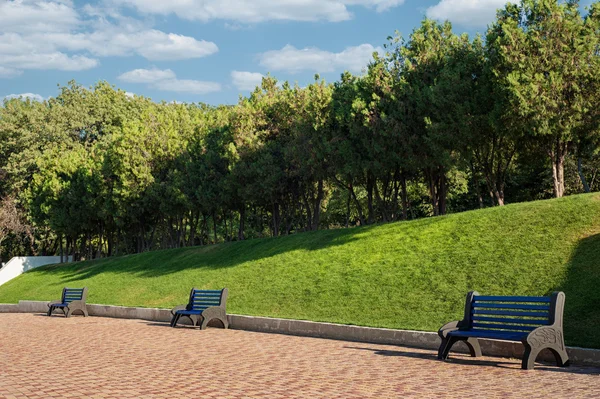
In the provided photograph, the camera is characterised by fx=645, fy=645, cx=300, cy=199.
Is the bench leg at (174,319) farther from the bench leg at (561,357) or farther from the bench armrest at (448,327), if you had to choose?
the bench leg at (561,357)

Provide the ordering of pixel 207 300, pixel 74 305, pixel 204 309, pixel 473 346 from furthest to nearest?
pixel 74 305 < pixel 207 300 < pixel 204 309 < pixel 473 346

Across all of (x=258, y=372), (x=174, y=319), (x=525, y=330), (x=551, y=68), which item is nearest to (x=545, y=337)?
(x=525, y=330)

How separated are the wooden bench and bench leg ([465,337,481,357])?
8264 millimetres

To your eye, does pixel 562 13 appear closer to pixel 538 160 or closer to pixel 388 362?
pixel 538 160

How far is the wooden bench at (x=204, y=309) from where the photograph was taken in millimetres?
17812

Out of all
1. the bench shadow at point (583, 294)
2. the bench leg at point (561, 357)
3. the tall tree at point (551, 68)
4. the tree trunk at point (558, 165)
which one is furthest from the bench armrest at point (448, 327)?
the tree trunk at point (558, 165)

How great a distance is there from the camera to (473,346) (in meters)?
11.5

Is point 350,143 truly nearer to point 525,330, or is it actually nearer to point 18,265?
point 525,330

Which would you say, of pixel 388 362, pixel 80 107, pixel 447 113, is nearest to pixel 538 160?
pixel 447 113

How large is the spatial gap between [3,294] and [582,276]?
36055 mm

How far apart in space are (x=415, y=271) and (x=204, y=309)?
20.1 feet

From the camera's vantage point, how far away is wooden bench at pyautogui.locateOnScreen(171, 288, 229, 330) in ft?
58.4

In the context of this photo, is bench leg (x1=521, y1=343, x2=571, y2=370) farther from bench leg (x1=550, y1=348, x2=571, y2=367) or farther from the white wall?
the white wall

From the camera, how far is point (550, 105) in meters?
24.1
